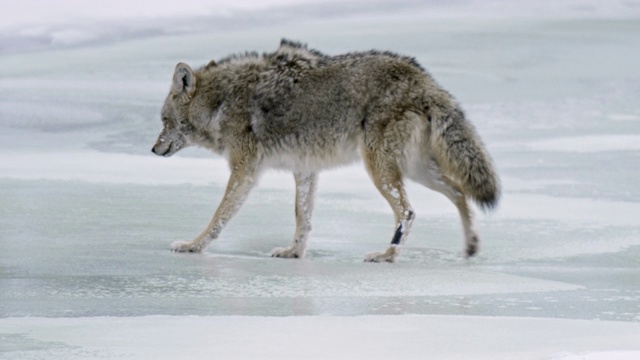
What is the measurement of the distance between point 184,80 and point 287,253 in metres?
1.68

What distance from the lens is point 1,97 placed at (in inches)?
641

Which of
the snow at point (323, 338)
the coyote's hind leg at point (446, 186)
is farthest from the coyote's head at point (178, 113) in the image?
the snow at point (323, 338)

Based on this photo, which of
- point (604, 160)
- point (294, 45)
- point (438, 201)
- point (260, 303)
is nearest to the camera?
point (260, 303)

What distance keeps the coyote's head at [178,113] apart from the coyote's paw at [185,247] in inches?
44.5

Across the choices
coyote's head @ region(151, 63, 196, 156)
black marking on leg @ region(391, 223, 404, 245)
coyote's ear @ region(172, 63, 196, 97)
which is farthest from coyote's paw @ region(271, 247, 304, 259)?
coyote's ear @ region(172, 63, 196, 97)

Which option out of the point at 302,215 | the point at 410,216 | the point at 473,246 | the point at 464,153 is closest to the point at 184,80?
the point at 302,215

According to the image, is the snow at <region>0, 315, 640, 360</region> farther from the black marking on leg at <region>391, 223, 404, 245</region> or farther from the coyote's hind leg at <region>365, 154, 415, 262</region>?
the coyote's hind leg at <region>365, 154, 415, 262</region>

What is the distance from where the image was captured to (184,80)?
9750mm

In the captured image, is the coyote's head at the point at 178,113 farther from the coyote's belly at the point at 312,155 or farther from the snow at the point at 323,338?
the snow at the point at 323,338

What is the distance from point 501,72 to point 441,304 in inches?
440

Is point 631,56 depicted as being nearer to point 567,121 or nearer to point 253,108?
point 567,121

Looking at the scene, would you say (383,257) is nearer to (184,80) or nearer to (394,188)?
(394,188)

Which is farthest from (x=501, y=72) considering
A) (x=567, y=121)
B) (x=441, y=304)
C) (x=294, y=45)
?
(x=441, y=304)

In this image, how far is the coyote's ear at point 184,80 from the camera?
9.69 m
